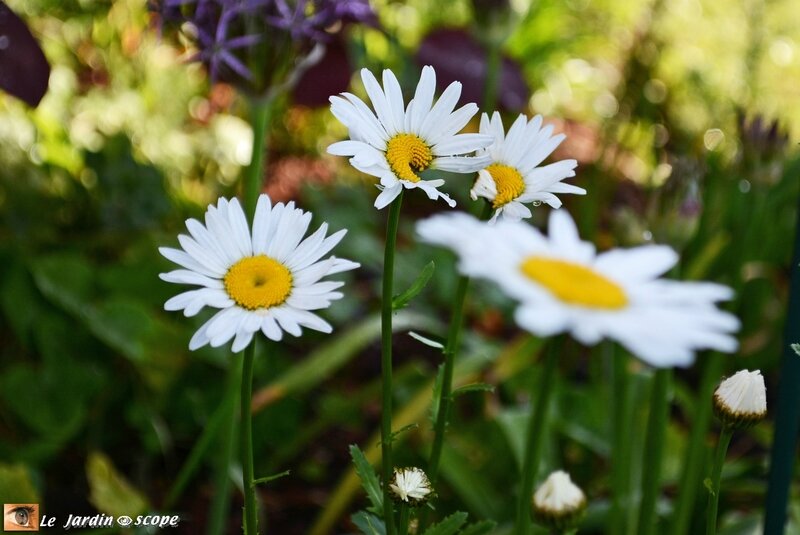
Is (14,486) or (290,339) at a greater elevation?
(290,339)

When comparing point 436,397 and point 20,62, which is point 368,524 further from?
point 20,62

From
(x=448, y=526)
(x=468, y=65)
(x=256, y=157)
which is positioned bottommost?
(x=448, y=526)

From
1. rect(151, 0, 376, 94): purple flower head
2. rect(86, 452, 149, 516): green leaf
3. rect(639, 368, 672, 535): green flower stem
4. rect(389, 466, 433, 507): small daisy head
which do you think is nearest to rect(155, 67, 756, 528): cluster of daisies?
rect(389, 466, 433, 507): small daisy head

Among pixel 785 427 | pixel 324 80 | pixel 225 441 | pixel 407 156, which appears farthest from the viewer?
pixel 324 80

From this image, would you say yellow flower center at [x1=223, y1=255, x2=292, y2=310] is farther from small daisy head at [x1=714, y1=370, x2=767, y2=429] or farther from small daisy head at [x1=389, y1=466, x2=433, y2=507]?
small daisy head at [x1=714, y1=370, x2=767, y2=429]

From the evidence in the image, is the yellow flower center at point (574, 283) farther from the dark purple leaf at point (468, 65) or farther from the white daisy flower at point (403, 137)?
the dark purple leaf at point (468, 65)

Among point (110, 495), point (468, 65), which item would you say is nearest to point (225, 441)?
point (110, 495)
